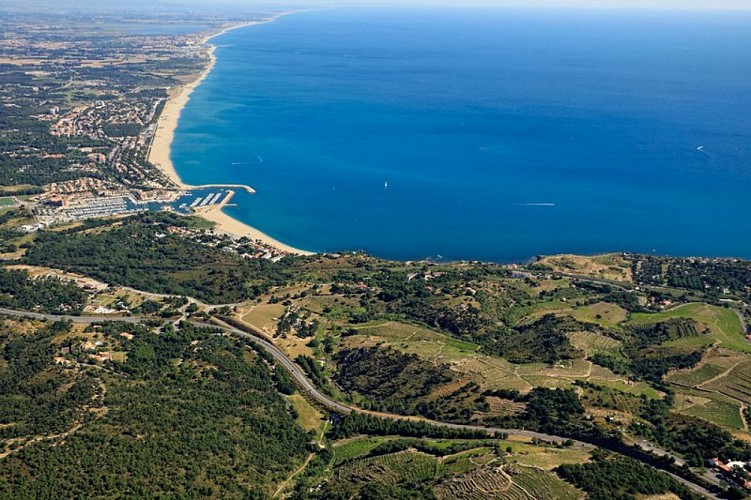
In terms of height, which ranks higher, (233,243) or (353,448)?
(233,243)

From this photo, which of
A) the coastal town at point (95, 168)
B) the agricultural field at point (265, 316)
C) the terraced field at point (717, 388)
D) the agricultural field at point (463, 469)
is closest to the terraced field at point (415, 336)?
the agricultural field at point (265, 316)

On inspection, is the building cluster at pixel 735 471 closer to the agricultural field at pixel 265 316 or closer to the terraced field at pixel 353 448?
the terraced field at pixel 353 448

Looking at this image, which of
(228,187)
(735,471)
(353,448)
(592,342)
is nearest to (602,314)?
(592,342)

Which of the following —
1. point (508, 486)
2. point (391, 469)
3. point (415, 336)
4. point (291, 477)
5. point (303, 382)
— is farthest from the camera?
point (415, 336)

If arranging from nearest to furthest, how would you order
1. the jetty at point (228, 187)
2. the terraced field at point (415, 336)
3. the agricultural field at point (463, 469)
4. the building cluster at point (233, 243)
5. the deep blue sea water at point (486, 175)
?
the agricultural field at point (463, 469) < the terraced field at point (415, 336) < the building cluster at point (233, 243) < the deep blue sea water at point (486, 175) < the jetty at point (228, 187)

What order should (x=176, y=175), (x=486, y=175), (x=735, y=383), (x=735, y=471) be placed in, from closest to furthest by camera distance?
1. (x=735, y=471)
2. (x=735, y=383)
3. (x=176, y=175)
4. (x=486, y=175)

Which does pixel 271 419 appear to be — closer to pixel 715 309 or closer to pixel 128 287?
pixel 128 287

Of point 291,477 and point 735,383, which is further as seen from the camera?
point 735,383

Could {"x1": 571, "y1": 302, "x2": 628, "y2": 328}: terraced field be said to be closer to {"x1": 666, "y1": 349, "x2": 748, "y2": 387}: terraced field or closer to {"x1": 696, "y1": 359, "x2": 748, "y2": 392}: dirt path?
{"x1": 666, "y1": 349, "x2": 748, "y2": 387}: terraced field

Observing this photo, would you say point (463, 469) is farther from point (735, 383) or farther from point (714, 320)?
point (714, 320)
